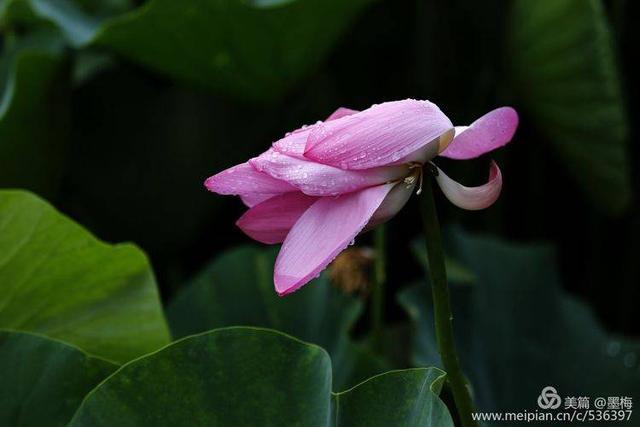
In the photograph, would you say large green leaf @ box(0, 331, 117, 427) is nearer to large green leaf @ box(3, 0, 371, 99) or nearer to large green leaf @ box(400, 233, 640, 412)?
large green leaf @ box(400, 233, 640, 412)

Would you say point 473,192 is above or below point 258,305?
above

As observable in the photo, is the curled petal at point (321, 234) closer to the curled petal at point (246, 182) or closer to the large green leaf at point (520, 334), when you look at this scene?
the curled petal at point (246, 182)

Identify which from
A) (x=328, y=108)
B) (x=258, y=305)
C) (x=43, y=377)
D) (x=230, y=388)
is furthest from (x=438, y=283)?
(x=328, y=108)

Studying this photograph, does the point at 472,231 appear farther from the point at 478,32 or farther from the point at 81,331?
the point at 81,331

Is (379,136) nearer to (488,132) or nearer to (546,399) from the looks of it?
→ (488,132)

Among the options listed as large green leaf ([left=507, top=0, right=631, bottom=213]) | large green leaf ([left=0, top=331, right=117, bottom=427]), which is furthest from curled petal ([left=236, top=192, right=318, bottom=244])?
large green leaf ([left=507, top=0, right=631, bottom=213])

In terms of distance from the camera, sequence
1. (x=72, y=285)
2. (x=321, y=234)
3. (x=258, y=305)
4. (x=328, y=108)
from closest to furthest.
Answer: (x=321, y=234)
(x=72, y=285)
(x=258, y=305)
(x=328, y=108)

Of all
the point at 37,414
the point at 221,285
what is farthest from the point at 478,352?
the point at 37,414
